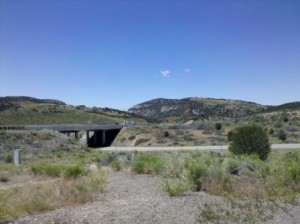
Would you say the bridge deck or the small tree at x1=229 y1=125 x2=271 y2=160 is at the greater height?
the bridge deck

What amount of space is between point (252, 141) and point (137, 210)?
21.0 m

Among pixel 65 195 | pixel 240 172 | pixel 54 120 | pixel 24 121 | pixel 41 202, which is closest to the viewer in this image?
pixel 41 202

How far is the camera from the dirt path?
33.8 ft

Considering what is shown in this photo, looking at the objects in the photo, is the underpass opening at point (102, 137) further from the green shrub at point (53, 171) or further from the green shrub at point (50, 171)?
the green shrub at point (53, 171)

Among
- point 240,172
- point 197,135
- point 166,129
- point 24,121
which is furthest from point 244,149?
point 24,121

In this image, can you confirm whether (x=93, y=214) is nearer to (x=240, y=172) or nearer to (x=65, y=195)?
(x=65, y=195)

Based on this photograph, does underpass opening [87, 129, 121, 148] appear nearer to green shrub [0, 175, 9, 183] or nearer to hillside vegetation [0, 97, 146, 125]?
hillside vegetation [0, 97, 146, 125]

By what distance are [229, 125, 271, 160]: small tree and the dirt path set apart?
17777 mm

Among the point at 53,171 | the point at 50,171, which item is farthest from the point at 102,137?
the point at 53,171

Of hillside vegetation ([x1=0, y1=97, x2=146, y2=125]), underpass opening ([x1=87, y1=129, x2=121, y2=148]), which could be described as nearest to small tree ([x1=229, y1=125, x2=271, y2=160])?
underpass opening ([x1=87, y1=129, x2=121, y2=148])

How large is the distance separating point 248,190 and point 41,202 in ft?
20.3

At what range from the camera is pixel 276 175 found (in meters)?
15.5

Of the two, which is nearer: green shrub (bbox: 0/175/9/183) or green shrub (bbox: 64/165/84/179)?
green shrub (bbox: 64/165/84/179)

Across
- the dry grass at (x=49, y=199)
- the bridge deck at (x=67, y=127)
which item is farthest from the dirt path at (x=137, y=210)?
the bridge deck at (x=67, y=127)
